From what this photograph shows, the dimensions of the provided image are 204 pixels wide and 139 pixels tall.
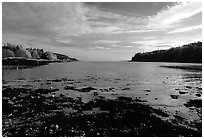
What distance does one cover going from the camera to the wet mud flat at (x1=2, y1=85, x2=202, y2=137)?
14.0m

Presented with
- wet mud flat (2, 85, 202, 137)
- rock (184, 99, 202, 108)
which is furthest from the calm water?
wet mud flat (2, 85, 202, 137)

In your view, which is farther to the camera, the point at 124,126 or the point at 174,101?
the point at 174,101

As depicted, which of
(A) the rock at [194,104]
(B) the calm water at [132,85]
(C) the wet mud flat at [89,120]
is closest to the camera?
(C) the wet mud flat at [89,120]

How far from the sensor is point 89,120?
639 inches

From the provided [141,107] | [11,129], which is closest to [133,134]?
[141,107]

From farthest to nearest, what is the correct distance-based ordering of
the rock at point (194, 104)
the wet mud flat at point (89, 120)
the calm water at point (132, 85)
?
the calm water at point (132, 85), the rock at point (194, 104), the wet mud flat at point (89, 120)

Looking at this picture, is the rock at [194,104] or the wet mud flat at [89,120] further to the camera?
the rock at [194,104]

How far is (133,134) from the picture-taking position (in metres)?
13.7

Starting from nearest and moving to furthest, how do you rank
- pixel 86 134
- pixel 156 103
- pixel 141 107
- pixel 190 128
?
pixel 86 134, pixel 190 128, pixel 141 107, pixel 156 103

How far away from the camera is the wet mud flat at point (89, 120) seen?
551 inches

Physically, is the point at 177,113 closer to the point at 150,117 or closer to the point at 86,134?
the point at 150,117

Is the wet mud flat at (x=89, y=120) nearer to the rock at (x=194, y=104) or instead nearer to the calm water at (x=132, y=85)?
the rock at (x=194, y=104)

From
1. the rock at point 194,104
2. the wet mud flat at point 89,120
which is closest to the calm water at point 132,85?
the rock at point 194,104

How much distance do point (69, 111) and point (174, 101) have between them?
13937mm
